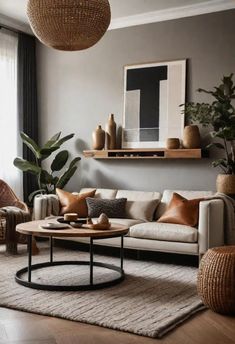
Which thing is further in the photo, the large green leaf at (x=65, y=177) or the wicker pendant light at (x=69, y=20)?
the large green leaf at (x=65, y=177)

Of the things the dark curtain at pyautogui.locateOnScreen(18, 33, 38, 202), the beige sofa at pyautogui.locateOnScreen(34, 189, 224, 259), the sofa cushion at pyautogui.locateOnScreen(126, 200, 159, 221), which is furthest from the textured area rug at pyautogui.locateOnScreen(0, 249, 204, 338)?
the dark curtain at pyautogui.locateOnScreen(18, 33, 38, 202)

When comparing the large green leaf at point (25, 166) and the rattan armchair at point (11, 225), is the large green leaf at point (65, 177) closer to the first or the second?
the large green leaf at point (25, 166)

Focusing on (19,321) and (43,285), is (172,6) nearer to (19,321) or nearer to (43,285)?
(43,285)

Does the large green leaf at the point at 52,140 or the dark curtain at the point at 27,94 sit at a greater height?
the dark curtain at the point at 27,94

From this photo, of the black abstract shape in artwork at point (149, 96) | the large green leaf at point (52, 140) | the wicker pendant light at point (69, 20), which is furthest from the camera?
the large green leaf at point (52, 140)

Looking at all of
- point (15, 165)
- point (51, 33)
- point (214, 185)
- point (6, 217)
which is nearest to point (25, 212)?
point (6, 217)

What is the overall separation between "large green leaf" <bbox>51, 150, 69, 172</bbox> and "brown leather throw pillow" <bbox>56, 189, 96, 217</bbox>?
0.61 meters

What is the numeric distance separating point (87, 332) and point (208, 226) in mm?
1970

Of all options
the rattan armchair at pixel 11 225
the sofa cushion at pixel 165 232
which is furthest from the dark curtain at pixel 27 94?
the sofa cushion at pixel 165 232

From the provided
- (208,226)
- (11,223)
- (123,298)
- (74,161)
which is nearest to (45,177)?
(74,161)

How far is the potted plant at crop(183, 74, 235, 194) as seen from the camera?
A: 16.6 ft

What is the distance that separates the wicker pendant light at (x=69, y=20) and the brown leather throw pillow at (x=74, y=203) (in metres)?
2.54

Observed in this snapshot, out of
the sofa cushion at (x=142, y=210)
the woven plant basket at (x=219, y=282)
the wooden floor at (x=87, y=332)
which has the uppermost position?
the sofa cushion at (x=142, y=210)

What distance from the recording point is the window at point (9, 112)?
6.39m
